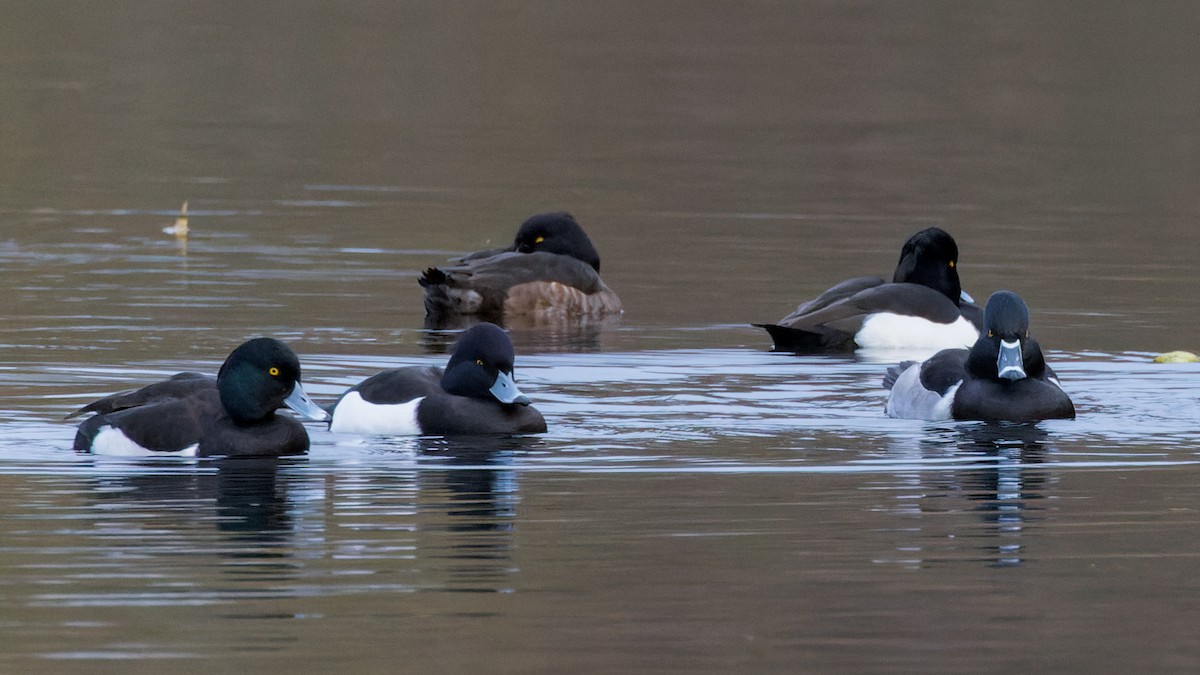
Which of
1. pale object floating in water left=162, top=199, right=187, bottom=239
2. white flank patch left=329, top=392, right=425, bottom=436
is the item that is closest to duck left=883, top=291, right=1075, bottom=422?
white flank patch left=329, top=392, right=425, bottom=436

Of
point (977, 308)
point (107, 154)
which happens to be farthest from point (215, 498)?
point (107, 154)

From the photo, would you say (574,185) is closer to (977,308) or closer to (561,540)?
(977,308)

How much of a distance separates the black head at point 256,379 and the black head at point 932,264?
7796 millimetres

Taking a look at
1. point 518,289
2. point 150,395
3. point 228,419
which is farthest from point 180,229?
point 228,419

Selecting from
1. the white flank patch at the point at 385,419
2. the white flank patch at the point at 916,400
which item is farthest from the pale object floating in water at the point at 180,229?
the white flank patch at the point at 916,400

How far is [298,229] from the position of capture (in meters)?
25.3

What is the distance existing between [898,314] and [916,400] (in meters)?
3.96

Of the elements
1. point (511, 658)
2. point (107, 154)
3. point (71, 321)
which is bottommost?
point (511, 658)

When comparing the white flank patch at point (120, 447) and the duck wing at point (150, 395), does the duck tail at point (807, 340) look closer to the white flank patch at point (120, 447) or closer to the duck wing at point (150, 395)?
→ the duck wing at point (150, 395)

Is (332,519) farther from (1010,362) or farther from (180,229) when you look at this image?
(180,229)

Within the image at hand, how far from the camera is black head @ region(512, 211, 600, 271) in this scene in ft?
71.7

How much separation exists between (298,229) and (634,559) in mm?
15644

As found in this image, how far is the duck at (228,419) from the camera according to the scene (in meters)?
12.9

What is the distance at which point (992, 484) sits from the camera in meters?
12.4
